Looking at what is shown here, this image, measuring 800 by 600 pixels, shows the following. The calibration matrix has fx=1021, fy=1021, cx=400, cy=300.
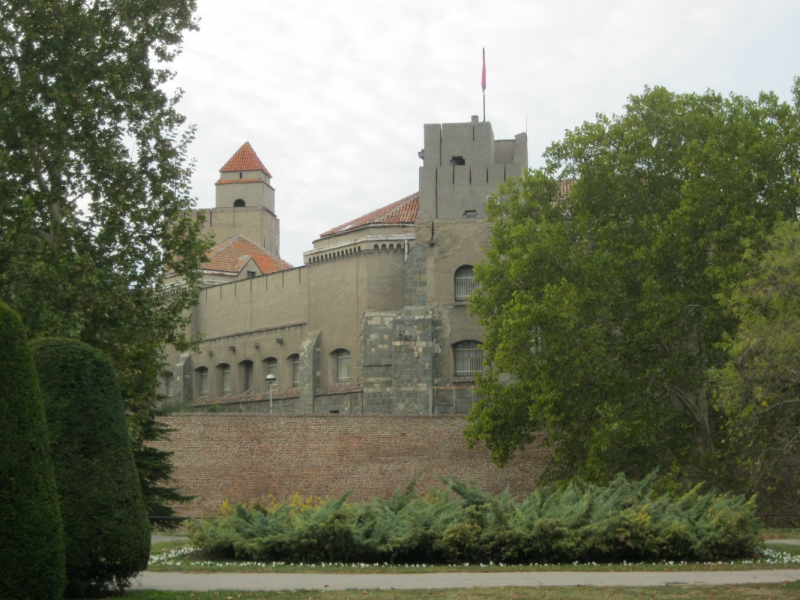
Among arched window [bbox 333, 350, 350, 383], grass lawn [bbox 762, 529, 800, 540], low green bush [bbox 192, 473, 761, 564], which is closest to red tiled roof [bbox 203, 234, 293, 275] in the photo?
arched window [bbox 333, 350, 350, 383]

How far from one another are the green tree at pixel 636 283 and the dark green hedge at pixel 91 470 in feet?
55.3

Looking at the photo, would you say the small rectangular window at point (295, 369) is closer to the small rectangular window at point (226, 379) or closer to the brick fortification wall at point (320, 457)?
the small rectangular window at point (226, 379)

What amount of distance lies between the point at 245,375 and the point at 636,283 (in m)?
30.4

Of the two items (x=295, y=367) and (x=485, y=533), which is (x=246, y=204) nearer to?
(x=295, y=367)

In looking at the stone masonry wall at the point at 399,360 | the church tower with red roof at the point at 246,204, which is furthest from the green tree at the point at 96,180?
→ the church tower with red roof at the point at 246,204

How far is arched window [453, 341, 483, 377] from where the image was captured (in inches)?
1724

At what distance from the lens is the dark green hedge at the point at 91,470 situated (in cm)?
1249

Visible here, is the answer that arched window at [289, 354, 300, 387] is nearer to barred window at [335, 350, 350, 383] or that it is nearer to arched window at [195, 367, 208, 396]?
barred window at [335, 350, 350, 383]

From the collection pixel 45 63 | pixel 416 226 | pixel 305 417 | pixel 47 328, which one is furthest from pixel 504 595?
pixel 416 226

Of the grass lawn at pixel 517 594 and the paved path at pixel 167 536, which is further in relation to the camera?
the paved path at pixel 167 536

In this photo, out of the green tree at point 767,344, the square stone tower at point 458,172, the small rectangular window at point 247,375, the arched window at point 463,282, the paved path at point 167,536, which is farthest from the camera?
the small rectangular window at point 247,375

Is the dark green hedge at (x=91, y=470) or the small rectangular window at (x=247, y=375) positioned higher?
the small rectangular window at (x=247, y=375)

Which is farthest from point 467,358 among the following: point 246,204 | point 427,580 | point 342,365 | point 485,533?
point 246,204

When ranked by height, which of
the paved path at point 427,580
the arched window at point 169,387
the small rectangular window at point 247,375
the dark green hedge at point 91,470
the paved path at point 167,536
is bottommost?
the paved path at point 167,536
